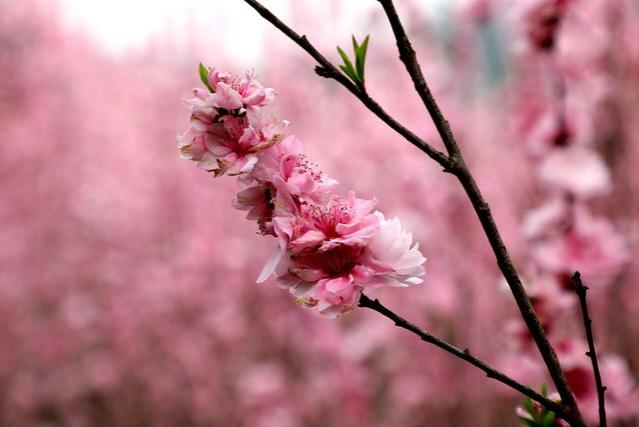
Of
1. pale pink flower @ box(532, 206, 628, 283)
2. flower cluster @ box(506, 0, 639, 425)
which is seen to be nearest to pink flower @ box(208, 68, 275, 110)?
flower cluster @ box(506, 0, 639, 425)

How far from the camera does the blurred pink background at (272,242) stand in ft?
5.94

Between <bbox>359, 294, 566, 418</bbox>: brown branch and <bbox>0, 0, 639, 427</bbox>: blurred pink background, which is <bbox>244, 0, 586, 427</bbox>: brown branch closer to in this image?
<bbox>359, 294, 566, 418</bbox>: brown branch

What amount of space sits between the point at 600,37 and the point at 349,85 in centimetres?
187

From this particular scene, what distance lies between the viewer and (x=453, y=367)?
2.76 m

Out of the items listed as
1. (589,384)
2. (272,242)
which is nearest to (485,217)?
(589,384)

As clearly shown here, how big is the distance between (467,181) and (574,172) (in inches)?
39.0

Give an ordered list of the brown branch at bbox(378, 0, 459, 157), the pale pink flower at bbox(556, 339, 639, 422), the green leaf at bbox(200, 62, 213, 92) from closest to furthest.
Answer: the brown branch at bbox(378, 0, 459, 157), the green leaf at bbox(200, 62, 213, 92), the pale pink flower at bbox(556, 339, 639, 422)

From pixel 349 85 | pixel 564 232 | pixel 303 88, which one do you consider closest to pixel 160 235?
pixel 303 88

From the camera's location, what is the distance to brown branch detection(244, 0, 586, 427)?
507mm

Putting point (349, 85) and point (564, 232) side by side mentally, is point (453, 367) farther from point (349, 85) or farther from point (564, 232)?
point (349, 85)

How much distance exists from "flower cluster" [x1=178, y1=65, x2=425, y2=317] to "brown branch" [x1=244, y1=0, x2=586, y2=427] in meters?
0.07

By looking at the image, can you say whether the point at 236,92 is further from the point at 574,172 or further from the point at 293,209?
the point at 574,172

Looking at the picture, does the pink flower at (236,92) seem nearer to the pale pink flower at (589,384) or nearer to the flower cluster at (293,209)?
the flower cluster at (293,209)

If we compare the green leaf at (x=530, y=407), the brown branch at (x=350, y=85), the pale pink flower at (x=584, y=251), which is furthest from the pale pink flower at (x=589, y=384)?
the brown branch at (x=350, y=85)
